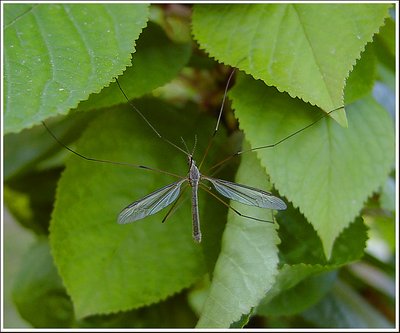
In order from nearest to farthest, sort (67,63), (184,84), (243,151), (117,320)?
(67,63), (243,151), (117,320), (184,84)

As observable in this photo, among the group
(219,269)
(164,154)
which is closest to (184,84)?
(164,154)

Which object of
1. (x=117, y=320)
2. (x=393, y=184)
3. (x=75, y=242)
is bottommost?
(x=117, y=320)

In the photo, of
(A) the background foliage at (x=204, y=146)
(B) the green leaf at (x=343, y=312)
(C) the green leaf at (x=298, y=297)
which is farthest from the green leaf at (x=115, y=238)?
(B) the green leaf at (x=343, y=312)

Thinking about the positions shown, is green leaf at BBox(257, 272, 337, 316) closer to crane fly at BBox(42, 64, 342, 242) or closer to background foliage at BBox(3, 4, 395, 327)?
background foliage at BBox(3, 4, 395, 327)

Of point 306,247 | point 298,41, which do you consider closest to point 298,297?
point 306,247

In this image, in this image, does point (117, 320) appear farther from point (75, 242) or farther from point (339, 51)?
point (339, 51)

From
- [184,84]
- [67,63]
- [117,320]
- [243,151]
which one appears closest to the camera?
[67,63]
